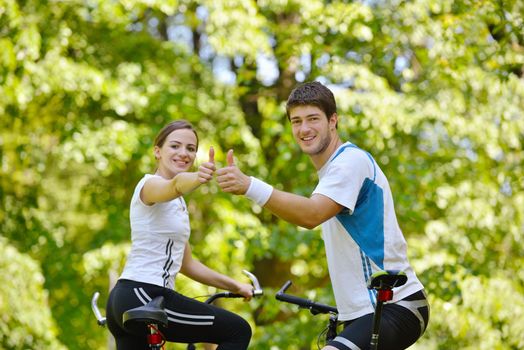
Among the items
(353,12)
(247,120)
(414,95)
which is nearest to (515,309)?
(414,95)

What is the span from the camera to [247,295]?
475 cm

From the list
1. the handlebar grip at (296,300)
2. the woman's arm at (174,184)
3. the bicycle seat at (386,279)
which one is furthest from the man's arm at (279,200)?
the handlebar grip at (296,300)

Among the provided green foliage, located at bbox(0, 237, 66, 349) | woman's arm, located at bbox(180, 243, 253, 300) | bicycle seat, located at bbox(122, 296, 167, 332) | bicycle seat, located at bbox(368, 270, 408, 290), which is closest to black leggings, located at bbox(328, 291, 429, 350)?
bicycle seat, located at bbox(368, 270, 408, 290)

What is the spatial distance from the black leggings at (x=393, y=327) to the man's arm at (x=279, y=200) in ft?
1.68

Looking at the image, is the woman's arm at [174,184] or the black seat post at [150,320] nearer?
the woman's arm at [174,184]

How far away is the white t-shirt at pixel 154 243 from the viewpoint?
397 centimetres

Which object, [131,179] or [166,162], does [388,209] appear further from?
[131,179]

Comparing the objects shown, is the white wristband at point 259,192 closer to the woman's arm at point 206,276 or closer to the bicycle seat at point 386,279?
the bicycle seat at point 386,279

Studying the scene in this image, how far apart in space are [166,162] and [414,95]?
7413 mm

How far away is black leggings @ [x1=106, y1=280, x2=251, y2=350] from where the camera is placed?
3916mm

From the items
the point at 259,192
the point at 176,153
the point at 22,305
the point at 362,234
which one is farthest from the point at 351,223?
the point at 22,305

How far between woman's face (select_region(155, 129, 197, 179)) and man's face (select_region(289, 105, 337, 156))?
766 mm

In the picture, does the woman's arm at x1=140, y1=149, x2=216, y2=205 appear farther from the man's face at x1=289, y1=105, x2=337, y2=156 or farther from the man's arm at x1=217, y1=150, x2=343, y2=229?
the man's face at x1=289, y1=105, x2=337, y2=156

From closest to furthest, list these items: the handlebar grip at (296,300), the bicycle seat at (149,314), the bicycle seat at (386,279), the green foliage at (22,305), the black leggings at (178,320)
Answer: the bicycle seat at (386,279) → the bicycle seat at (149,314) → the black leggings at (178,320) → the handlebar grip at (296,300) → the green foliage at (22,305)
